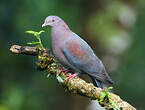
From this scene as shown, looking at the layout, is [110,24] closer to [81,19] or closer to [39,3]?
[81,19]

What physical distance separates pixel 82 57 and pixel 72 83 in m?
1.13

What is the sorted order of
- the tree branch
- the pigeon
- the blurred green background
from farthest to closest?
1. the blurred green background
2. the pigeon
3. the tree branch

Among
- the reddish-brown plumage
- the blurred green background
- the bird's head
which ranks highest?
the bird's head

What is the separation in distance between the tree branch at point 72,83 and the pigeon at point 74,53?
63 centimetres

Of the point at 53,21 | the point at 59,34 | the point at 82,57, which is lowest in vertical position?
the point at 82,57

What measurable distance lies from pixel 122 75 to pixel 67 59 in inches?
183

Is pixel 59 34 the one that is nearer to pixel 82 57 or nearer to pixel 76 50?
pixel 76 50

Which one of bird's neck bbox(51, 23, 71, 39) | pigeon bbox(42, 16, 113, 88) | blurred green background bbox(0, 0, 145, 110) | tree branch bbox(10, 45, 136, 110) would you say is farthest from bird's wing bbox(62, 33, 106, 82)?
blurred green background bbox(0, 0, 145, 110)

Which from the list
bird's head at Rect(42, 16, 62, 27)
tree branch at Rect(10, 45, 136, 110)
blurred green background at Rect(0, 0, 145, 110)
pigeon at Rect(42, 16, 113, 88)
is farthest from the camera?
blurred green background at Rect(0, 0, 145, 110)

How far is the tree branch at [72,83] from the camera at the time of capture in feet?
13.7

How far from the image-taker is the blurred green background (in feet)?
27.1

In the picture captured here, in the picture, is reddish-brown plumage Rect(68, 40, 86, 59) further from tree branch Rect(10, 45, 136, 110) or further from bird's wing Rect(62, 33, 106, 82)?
tree branch Rect(10, 45, 136, 110)

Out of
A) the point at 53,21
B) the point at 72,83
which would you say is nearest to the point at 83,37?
the point at 53,21

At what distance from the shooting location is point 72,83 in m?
4.45
